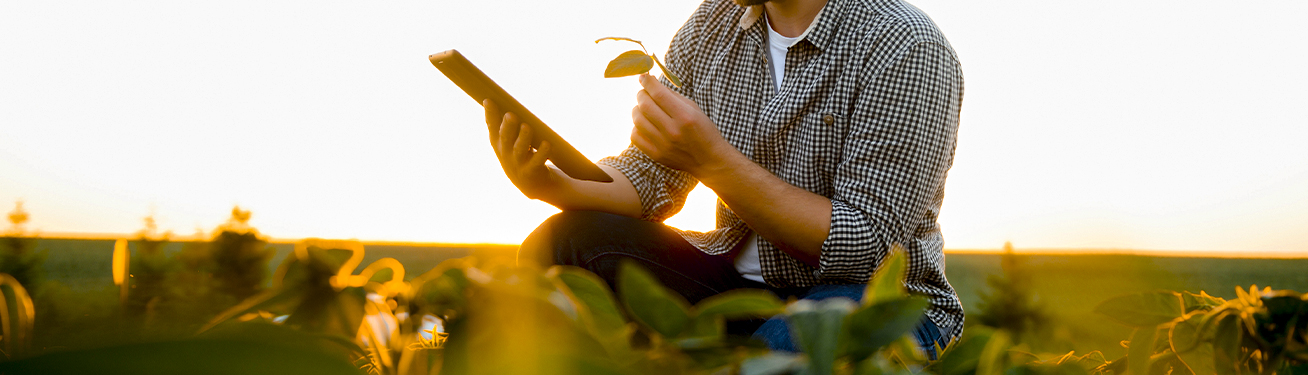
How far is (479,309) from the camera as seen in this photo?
0.72 feet

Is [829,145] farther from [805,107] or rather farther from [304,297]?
[304,297]

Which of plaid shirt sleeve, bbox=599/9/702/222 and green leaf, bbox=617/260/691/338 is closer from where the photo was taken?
green leaf, bbox=617/260/691/338

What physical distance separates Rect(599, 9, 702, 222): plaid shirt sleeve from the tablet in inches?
14.0

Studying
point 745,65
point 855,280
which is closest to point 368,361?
point 855,280

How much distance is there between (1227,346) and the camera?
0.36 m

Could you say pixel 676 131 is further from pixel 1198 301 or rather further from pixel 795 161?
pixel 1198 301

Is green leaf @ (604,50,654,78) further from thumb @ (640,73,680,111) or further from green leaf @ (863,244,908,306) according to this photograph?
thumb @ (640,73,680,111)

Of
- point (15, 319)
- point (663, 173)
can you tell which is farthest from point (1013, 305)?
point (15, 319)

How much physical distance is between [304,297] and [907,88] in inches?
50.7

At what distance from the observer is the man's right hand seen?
1338 mm

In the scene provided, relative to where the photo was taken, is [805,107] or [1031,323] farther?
[1031,323]

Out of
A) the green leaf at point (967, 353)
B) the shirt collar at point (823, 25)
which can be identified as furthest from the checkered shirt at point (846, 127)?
the green leaf at point (967, 353)

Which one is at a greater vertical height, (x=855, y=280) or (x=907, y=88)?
(x=907, y=88)

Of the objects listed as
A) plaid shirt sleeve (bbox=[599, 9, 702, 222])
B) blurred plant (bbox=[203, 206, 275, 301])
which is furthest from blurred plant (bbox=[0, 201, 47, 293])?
plaid shirt sleeve (bbox=[599, 9, 702, 222])
